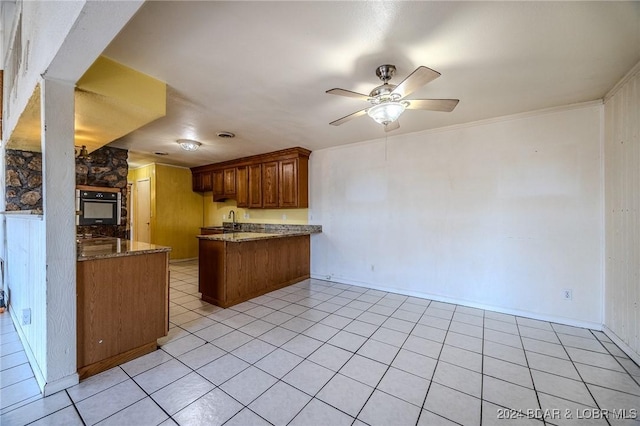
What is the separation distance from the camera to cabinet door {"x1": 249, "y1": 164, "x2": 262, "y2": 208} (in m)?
5.18

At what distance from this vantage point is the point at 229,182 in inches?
226

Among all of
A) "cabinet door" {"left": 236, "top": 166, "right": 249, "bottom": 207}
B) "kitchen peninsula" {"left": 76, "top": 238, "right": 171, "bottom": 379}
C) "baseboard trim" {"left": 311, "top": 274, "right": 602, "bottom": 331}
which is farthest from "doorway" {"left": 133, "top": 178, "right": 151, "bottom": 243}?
"baseboard trim" {"left": 311, "top": 274, "right": 602, "bottom": 331}

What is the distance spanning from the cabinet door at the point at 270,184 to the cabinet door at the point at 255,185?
0.34ft

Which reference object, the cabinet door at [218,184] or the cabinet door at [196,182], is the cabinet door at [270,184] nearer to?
the cabinet door at [218,184]

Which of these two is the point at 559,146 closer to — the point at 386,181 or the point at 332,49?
the point at 386,181

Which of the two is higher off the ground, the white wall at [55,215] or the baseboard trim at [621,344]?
the white wall at [55,215]

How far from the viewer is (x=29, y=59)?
209 cm

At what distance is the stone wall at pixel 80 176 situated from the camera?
134 inches

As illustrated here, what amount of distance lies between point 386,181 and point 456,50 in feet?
7.68

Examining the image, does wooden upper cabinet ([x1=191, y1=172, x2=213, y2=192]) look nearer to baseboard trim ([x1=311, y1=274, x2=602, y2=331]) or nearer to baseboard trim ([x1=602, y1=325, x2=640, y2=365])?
baseboard trim ([x1=311, y1=274, x2=602, y2=331])

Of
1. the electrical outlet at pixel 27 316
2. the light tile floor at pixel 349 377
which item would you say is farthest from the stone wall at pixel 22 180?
the electrical outlet at pixel 27 316

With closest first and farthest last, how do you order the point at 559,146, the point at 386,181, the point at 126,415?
the point at 126,415, the point at 559,146, the point at 386,181

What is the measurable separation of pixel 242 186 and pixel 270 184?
81 cm

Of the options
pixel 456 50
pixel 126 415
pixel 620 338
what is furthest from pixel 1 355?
pixel 620 338
